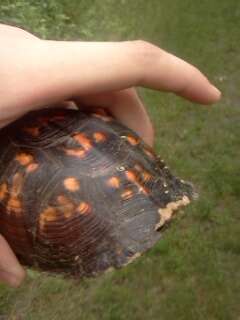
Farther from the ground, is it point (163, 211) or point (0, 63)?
point (0, 63)

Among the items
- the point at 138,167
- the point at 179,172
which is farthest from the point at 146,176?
the point at 179,172

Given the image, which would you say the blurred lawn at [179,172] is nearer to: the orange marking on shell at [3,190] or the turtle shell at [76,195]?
the turtle shell at [76,195]

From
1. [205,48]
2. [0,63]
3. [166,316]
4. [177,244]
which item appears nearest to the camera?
[0,63]

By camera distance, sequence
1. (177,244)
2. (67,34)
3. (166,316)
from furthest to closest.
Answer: (67,34)
(177,244)
(166,316)

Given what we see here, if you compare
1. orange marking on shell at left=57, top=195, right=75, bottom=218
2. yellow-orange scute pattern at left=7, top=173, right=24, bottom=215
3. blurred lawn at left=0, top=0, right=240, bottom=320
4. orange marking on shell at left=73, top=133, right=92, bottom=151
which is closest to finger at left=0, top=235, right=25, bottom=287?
yellow-orange scute pattern at left=7, top=173, right=24, bottom=215

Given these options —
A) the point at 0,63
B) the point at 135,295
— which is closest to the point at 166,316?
the point at 135,295

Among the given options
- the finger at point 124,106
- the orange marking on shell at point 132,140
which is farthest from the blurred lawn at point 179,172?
the orange marking on shell at point 132,140

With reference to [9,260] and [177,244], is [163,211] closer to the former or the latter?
[9,260]
